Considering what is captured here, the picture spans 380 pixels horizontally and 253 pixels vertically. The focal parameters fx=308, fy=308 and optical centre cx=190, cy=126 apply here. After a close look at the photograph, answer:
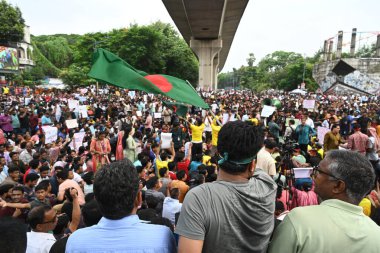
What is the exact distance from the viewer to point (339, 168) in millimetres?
1772

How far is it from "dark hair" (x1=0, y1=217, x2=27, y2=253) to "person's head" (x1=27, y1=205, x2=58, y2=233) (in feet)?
2.55

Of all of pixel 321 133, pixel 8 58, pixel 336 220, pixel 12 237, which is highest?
pixel 8 58

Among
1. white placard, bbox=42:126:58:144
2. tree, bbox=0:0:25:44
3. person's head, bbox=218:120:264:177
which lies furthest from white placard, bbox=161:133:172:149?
tree, bbox=0:0:25:44

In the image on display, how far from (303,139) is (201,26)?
21.4 meters

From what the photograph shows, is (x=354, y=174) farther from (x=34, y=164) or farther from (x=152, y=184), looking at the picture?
(x=34, y=164)

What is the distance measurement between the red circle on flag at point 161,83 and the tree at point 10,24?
5316 centimetres

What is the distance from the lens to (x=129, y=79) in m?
4.52

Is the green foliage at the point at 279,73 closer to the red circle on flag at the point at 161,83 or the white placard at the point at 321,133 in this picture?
the white placard at the point at 321,133

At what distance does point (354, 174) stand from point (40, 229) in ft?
8.61

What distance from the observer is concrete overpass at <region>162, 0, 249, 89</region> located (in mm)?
21031

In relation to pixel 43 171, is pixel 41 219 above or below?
above

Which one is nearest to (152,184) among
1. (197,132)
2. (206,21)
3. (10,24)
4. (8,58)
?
(197,132)

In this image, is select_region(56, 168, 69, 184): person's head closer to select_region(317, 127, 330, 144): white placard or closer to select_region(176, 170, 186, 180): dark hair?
select_region(176, 170, 186, 180): dark hair

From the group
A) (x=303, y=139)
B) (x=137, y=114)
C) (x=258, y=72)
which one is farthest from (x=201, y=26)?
(x=258, y=72)
